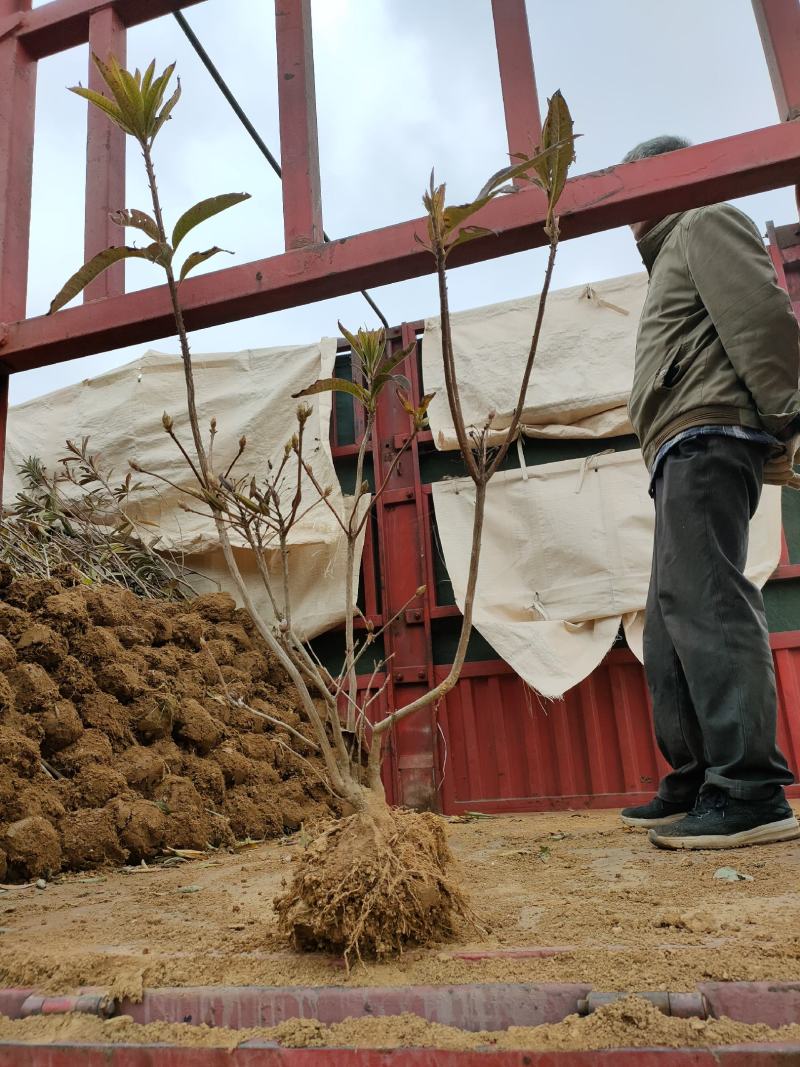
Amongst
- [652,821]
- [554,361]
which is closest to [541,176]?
[652,821]

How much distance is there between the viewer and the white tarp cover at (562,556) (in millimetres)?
3127

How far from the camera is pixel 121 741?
8.17 feet

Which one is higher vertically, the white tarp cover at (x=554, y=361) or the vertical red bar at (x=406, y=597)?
the white tarp cover at (x=554, y=361)

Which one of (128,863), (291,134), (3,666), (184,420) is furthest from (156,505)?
(291,134)

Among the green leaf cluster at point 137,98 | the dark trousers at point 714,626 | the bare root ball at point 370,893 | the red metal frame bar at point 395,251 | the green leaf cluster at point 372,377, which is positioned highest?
the green leaf cluster at point 137,98

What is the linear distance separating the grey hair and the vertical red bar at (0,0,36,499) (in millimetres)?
1386

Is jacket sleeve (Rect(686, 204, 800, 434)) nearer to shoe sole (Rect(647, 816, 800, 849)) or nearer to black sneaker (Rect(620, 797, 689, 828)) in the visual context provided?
shoe sole (Rect(647, 816, 800, 849))

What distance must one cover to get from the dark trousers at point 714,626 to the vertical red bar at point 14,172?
1.57 meters

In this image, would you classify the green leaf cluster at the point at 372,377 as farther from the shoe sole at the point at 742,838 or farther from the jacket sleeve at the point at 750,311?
the shoe sole at the point at 742,838

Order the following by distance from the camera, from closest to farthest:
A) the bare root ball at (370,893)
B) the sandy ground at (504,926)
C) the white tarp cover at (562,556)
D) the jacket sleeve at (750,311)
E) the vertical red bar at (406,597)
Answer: the sandy ground at (504,926) → the bare root ball at (370,893) → the jacket sleeve at (750,311) → the white tarp cover at (562,556) → the vertical red bar at (406,597)

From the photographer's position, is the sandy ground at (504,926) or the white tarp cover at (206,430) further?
the white tarp cover at (206,430)

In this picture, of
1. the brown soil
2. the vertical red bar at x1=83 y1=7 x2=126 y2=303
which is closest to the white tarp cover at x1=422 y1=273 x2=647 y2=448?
the vertical red bar at x1=83 y1=7 x2=126 y2=303

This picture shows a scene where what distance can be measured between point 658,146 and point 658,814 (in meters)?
1.79

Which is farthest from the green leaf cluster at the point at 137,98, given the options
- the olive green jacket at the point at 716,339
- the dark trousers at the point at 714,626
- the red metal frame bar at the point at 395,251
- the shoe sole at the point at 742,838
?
the shoe sole at the point at 742,838
